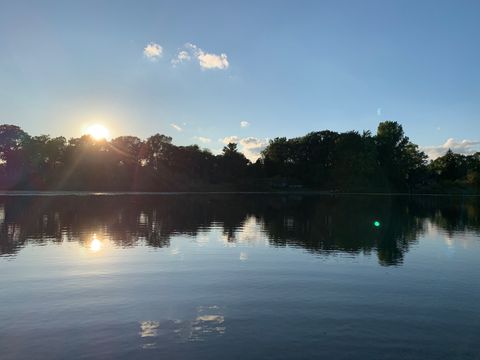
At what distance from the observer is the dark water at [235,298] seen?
12.2m

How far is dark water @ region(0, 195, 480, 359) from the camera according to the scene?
12.2m

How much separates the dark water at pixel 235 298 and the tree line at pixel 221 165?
121 m

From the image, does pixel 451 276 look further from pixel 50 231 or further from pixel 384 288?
pixel 50 231

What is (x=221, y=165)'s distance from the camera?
17412 centimetres

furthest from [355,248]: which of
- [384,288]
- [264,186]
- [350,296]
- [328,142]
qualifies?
[328,142]

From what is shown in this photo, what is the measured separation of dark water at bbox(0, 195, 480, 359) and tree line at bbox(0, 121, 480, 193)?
12084cm

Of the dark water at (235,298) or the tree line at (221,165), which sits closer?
the dark water at (235,298)

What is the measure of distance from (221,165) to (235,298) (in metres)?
157

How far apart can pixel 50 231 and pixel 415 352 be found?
34.1 meters

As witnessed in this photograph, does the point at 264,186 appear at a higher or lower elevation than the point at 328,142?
lower

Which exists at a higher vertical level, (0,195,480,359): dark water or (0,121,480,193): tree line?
(0,121,480,193): tree line

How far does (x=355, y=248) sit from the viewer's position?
31.3 m

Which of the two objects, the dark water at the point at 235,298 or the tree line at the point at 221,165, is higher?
the tree line at the point at 221,165

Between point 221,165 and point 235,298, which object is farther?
point 221,165
